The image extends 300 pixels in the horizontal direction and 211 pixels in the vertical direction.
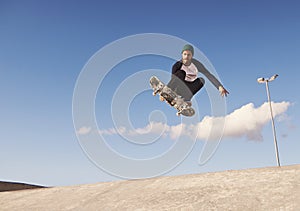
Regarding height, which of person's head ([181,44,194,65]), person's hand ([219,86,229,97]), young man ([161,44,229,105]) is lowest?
person's hand ([219,86,229,97])

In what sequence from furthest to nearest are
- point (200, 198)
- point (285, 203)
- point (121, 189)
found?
point (121, 189) → point (200, 198) → point (285, 203)

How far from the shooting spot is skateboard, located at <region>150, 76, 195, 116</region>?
10469mm

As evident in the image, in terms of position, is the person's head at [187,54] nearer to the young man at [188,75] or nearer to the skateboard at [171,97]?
the young man at [188,75]

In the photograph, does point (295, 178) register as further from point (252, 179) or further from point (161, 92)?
point (161, 92)

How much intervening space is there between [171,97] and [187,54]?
5.17ft

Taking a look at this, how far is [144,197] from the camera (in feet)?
19.7

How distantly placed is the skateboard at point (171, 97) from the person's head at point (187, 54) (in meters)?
1.12

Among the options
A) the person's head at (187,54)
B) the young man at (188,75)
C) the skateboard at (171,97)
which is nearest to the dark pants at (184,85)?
the young man at (188,75)

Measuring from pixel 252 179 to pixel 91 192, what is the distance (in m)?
3.58

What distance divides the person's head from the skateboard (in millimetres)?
1119

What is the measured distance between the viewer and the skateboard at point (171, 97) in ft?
34.3

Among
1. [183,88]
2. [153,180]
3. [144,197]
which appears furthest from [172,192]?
[183,88]

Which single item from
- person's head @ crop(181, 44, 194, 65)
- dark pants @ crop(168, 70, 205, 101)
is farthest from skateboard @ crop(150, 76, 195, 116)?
person's head @ crop(181, 44, 194, 65)

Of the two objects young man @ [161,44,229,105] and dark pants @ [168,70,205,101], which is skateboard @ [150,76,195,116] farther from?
young man @ [161,44,229,105]
